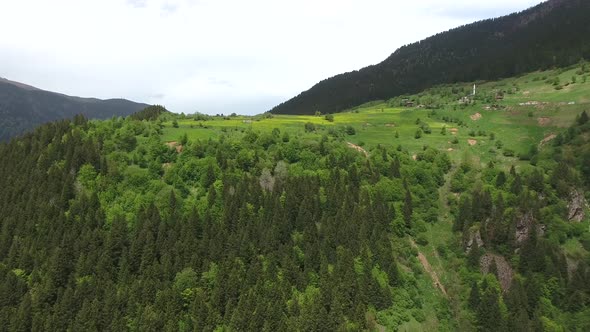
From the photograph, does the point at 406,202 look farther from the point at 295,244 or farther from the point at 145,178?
the point at 145,178

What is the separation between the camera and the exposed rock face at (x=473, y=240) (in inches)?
4525

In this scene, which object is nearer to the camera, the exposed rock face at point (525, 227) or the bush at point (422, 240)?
the exposed rock face at point (525, 227)

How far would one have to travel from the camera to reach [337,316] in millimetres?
91188

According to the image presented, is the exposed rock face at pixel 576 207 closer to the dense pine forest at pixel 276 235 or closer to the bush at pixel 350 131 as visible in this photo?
the dense pine forest at pixel 276 235

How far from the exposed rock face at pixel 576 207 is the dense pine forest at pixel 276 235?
57 cm

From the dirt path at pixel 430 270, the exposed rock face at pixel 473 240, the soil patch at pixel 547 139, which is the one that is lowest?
the dirt path at pixel 430 270

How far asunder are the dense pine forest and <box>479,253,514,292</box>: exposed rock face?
492mm

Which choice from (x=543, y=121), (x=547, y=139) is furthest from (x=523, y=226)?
(x=543, y=121)

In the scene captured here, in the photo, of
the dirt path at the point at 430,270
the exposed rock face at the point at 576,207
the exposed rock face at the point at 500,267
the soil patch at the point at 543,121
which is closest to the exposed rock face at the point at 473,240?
the exposed rock face at the point at 500,267

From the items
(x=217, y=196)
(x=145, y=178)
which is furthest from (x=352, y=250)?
Answer: (x=145, y=178)

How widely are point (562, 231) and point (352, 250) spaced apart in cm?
5542

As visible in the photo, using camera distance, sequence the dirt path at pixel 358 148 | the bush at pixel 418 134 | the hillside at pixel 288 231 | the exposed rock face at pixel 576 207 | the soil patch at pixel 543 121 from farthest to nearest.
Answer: the soil patch at pixel 543 121 < the bush at pixel 418 134 < the dirt path at pixel 358 148 < the exposed rock face at pixel 576 207 < the hillside at pixel 288 231

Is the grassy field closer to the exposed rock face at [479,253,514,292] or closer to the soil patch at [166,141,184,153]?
the soil patch at [166,141,184,153]

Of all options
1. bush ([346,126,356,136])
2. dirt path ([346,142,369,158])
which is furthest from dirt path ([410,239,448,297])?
bush ([346,126,356,136])
